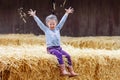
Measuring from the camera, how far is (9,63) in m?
7.57

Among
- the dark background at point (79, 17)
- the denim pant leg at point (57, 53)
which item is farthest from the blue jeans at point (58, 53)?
the dark background at point (79, 17)

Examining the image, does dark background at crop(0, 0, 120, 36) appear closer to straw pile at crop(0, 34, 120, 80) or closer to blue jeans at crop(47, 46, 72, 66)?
straw pile at crop(0, 34, 120, 80)

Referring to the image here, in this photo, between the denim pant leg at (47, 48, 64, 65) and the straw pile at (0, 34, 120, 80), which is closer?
the straw pile at (0, 34, 120, 80)

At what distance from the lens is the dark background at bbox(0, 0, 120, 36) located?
17.5 m

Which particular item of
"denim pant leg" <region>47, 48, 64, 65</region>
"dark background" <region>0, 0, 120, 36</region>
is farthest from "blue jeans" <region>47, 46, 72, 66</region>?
"dark background" <region>0, 0, 120, 36</region>

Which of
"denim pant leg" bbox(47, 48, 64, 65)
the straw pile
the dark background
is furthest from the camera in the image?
the dark background

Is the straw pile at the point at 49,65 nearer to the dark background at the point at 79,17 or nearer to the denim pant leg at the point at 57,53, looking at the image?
the denim pant leg at the point at 57,53

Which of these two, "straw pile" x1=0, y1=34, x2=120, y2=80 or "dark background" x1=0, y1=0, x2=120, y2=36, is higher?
"dark background" x1=0, y1=0, x2=120, y2=36

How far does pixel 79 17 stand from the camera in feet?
58.4

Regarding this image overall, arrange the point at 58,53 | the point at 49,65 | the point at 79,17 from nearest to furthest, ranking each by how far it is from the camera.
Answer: the point at 49,65
the point at 58,53
the point at 79,17

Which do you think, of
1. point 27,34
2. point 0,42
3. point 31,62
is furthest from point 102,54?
point 27,34

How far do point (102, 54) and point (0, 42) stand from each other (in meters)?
6.31

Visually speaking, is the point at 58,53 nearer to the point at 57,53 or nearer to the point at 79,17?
the point at 57,53

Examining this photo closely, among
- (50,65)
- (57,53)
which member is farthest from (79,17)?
(50,65)
